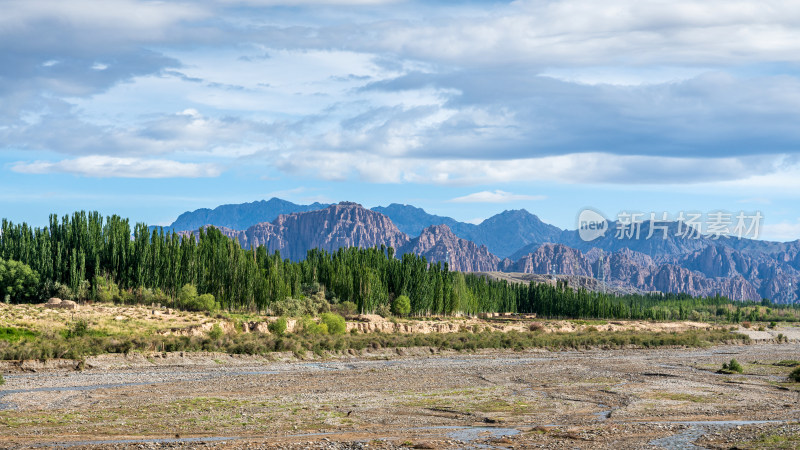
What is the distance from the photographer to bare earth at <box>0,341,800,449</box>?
2683 centimetres

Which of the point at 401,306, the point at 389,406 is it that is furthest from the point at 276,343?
the point at 401,306

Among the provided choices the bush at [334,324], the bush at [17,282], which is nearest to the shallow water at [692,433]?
the bush at [334,324]

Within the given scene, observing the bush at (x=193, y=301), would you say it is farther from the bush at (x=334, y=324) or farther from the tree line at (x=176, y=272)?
the bush at (x=334, y=324)

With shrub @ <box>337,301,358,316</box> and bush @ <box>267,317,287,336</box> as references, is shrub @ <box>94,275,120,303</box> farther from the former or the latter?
shrub @ <box>337,301,358,316</box>

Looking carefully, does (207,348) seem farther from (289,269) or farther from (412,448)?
(289,269)

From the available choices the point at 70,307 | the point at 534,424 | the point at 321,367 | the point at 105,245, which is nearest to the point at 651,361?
the point at 321,367

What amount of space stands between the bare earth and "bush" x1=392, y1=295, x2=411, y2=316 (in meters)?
62.4

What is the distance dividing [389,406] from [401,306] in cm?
8785

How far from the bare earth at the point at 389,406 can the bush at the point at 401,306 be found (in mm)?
62435

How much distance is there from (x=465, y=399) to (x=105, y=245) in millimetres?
69776

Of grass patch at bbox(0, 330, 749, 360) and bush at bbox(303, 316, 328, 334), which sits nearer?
grass patch at bbox(0, 330, 749, 360)

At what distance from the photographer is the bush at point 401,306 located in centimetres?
12319

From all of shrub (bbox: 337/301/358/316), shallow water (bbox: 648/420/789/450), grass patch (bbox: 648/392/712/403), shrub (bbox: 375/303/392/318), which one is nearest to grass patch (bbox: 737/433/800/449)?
shallow water (bbox: 648/420/789/450)

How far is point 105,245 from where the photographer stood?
95.2m
